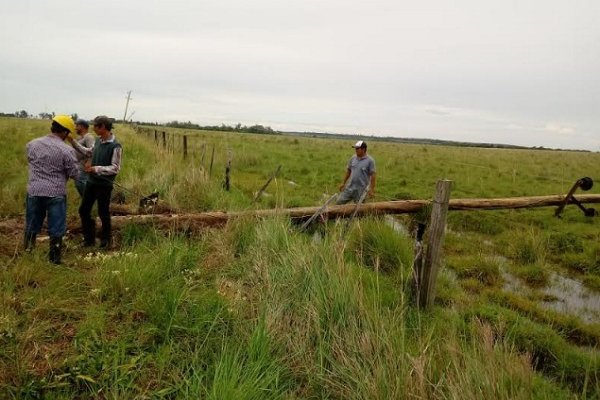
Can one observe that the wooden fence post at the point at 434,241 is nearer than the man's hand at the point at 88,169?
Yes

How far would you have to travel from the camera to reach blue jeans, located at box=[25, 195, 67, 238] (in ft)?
16.3

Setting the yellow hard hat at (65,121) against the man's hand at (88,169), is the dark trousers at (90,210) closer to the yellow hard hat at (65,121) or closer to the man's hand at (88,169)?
the man's hand at (88,169)

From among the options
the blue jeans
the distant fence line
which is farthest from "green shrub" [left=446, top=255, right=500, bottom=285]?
the distant fence line

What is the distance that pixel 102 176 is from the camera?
5766 millimetres

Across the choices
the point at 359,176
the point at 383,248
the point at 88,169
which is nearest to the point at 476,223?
the point at 359,176

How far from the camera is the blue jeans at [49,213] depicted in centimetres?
496

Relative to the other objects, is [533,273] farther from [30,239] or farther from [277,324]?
[30,239]

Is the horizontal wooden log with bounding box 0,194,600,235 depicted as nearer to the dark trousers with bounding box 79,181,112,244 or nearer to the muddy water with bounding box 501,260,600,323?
the dark trousers with bounding box 79,181,112,244

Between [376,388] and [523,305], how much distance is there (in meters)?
3.61

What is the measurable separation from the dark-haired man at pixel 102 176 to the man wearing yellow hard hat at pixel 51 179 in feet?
1.72

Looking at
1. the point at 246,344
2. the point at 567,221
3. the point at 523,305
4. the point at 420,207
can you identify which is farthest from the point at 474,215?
the point at 246,344

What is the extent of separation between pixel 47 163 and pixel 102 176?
932mm

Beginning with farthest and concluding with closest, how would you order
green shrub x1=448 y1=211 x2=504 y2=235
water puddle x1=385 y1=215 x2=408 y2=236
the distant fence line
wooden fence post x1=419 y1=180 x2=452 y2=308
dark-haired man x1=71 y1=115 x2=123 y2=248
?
the distant fence line
green shrub x1=448 y1=211 x2=504 y2=235
water puddle x1=385 y1=215 x2=408 y2=236
dark-haired man x1=71 y1=115 x2=123 y2=248
wooden fence post x1=419 y1=180 x2=452 y2=308

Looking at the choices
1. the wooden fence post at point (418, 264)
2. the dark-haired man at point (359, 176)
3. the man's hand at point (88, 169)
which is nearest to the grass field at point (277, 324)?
the wooden fence post at point (418, 264)
